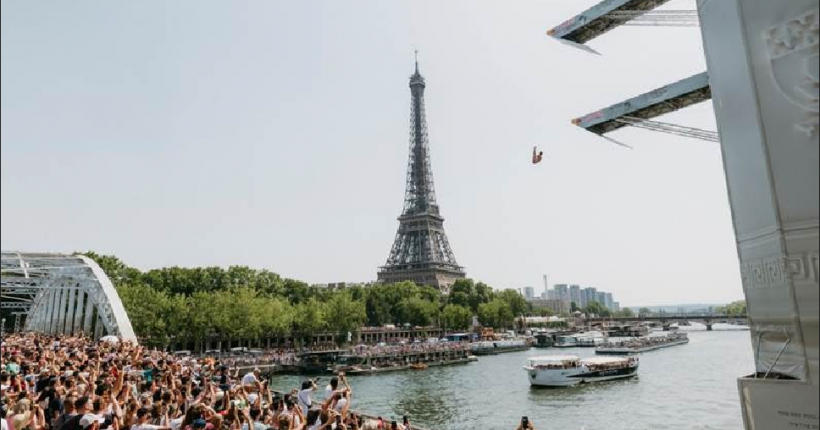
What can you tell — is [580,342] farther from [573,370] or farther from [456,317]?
[573,370]

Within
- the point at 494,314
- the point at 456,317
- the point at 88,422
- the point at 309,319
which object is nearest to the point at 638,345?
the point at 456,317

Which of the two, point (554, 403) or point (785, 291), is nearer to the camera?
point (785, 291)

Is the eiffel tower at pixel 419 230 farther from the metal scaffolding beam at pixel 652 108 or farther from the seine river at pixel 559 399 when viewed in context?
→ the metal scaffolding beam at pixel 652 108

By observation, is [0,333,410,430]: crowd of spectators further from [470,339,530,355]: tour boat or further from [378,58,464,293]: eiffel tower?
[378,58,464,293]: eiffel tower

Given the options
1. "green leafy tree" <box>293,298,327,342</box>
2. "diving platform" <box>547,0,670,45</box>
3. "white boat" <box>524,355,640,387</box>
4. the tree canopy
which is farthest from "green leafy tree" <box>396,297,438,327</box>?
"diving platform" <box>547,0,670,45</box>

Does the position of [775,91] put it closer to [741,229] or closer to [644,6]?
[741,229]

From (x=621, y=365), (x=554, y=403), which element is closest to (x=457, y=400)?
(x=554, y=403)

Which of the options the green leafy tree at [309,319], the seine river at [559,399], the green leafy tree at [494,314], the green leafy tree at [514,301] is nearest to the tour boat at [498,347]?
the green leafy tree at [494,314]
